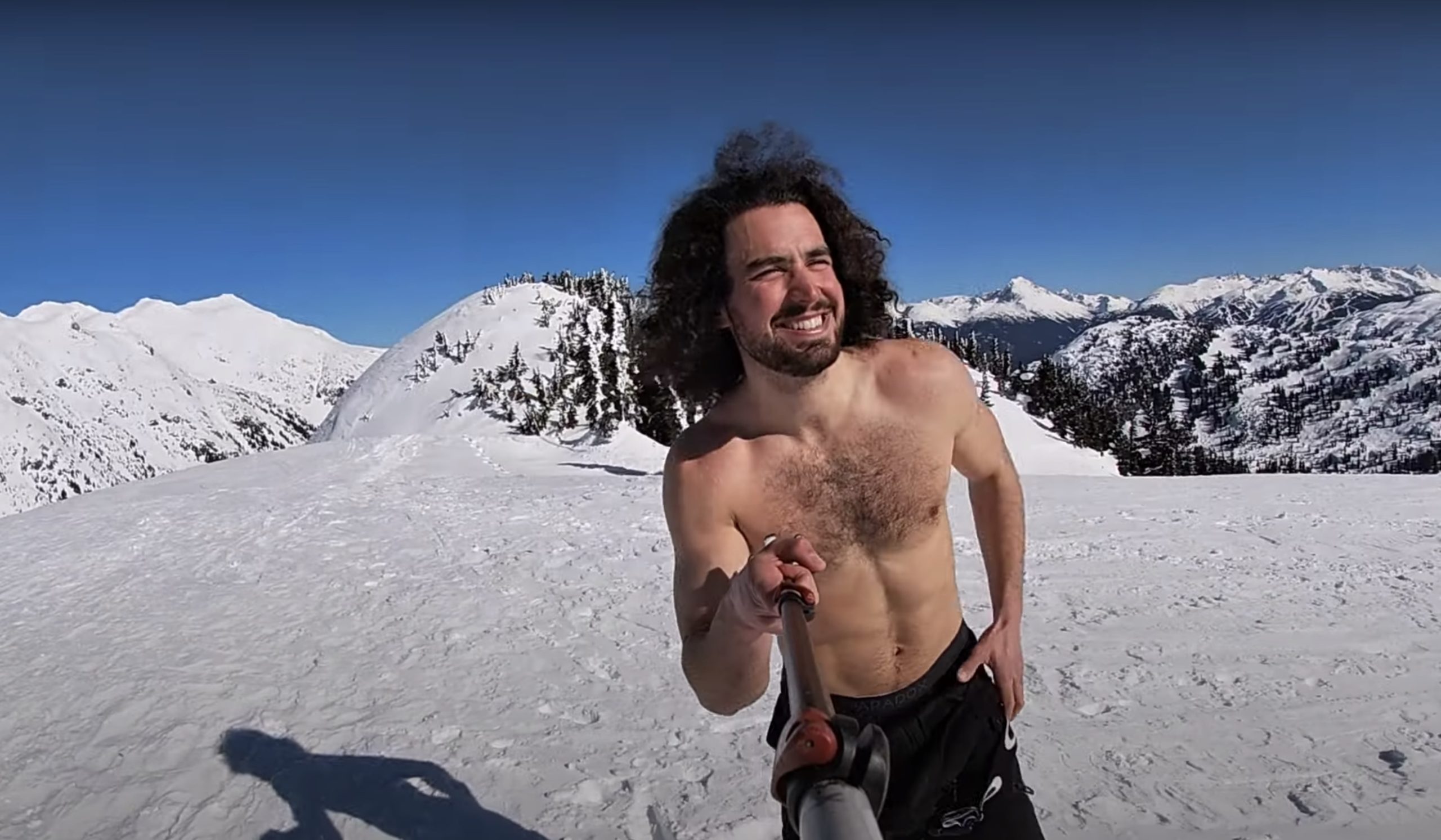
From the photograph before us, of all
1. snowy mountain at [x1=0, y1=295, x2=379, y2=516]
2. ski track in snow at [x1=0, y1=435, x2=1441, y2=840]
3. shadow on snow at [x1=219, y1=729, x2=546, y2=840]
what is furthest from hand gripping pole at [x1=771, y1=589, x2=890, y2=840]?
snowy mountain at [x1=0, y1=295, x2=379, y2=516]

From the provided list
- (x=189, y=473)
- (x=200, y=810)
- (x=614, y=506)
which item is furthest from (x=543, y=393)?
(x=200, y=810)

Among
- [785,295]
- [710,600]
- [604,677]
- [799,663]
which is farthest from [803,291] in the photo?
[604,677]

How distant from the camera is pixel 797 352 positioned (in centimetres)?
232

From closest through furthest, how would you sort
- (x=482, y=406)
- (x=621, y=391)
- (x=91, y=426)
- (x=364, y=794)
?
(x=364, y=794) → (x=621, y=391) → (x=482, y=406) → (x=91, y=426)

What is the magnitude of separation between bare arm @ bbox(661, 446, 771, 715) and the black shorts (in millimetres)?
456

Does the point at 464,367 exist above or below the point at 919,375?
above

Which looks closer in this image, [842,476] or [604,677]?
[842,476]

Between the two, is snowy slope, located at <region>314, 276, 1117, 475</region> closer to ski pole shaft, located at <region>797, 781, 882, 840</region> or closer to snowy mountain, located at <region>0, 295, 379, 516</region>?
ski pole shaft, located at <region>797, 781, 882, 840</region>

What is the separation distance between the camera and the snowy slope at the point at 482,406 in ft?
105

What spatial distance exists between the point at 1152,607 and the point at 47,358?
24919cm

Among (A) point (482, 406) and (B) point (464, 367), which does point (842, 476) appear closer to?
(A) point (482, 406)

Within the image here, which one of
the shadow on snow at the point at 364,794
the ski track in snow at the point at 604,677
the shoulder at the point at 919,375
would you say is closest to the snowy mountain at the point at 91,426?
the ski track in snow at the point at 604,677

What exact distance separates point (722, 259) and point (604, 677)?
4.48 metres

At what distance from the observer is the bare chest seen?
7.93 feet
